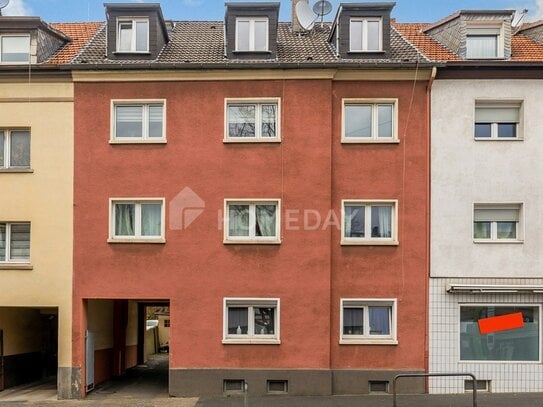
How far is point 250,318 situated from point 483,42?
972 centimetres

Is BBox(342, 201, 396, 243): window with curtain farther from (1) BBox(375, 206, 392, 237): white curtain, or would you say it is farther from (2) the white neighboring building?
(2) the white neighboring building

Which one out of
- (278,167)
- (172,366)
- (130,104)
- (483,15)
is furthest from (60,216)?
(483,15)

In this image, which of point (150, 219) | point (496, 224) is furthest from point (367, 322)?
point (150, 219)

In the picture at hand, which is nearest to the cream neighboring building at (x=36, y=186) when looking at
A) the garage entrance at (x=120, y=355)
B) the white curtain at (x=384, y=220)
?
the garage entrance at (x=120, y=355)

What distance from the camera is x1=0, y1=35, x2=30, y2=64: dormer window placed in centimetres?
1584

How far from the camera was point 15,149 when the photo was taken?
15469mm

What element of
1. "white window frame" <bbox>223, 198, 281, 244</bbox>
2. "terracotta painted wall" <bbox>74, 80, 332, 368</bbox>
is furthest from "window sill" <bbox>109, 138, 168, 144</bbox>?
"white window frame" <bbox>223, 198, 281, 244</bbox>

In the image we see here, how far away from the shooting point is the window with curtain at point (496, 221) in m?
15.0

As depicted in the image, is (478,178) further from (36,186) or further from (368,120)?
(36,186)

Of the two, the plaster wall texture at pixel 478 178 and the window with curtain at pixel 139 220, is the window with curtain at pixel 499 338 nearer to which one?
the plaster wall texture at pixel 478 178

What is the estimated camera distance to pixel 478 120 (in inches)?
601

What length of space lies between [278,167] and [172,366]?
18.5 feet

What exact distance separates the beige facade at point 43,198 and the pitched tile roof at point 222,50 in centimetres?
152

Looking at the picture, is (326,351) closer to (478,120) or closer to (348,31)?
(478,120)
